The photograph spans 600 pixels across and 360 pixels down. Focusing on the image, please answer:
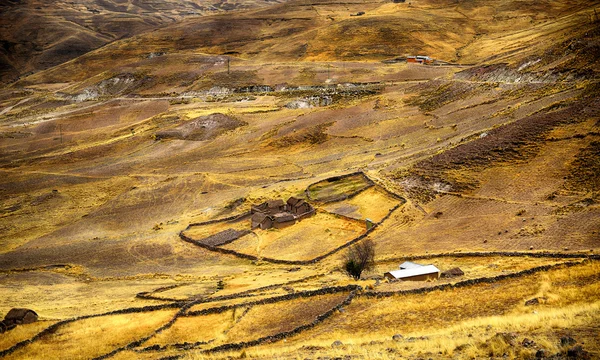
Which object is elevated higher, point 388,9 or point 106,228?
point 388,9

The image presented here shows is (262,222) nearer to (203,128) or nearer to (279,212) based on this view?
(279,212)

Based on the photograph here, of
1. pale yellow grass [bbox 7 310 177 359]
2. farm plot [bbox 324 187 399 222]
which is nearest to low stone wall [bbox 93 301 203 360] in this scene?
pale yellow grass [bbox 7 310 177 359]

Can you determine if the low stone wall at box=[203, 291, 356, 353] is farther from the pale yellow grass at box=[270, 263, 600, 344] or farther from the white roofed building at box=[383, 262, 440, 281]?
the white roofed building at box=[383, 262, 440, 281]

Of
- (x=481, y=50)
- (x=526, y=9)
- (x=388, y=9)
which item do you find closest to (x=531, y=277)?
(x=481, y=50)

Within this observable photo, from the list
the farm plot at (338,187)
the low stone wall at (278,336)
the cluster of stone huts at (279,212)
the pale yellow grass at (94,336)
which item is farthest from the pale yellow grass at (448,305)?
the farm plot at (338,187)

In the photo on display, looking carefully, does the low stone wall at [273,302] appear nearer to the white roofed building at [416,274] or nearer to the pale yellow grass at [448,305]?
the pale yellow grass at [448,305]

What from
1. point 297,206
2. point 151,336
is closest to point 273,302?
point 151,336

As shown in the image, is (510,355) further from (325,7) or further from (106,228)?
(325,7)
